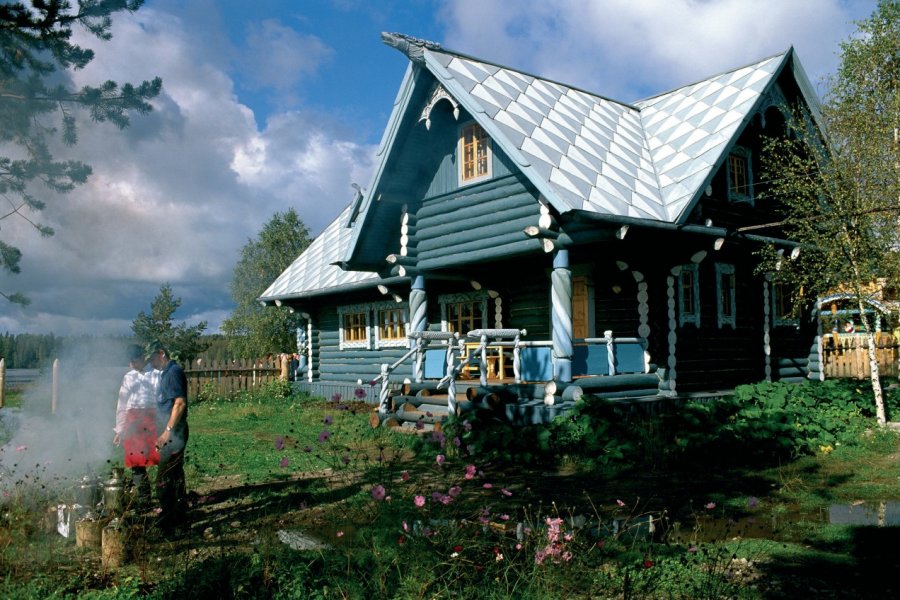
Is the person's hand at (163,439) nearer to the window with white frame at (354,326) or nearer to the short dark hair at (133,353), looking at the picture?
the short dark hair at (133,353)

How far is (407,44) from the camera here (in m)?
14.2

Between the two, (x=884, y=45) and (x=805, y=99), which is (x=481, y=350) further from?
(x=884, y=45)

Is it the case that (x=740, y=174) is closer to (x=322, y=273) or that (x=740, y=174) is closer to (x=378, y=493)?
(x=322, y=273)

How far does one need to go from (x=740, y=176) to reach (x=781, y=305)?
347 cm

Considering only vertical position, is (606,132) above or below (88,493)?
above

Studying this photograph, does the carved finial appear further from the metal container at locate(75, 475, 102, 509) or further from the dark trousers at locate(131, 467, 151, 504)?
the metal container at locate(75, 475, 102, 509)

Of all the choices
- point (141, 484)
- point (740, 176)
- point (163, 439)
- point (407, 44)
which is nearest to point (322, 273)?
point (407, 44)

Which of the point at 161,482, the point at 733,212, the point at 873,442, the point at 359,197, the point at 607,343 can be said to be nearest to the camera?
the point at 161,482

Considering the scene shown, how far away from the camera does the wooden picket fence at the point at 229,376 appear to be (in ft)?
75.5

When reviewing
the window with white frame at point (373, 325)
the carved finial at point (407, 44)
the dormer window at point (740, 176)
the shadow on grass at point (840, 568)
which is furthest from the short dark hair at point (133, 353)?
the window with white frame at point (373, 325)

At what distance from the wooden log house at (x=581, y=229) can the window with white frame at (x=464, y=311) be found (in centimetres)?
5

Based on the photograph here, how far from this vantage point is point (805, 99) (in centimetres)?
1652

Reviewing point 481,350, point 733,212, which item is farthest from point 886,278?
point 481,350

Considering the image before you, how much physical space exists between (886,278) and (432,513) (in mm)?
11437
